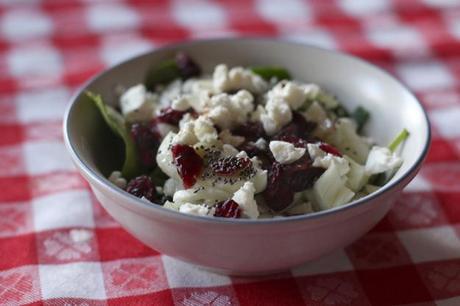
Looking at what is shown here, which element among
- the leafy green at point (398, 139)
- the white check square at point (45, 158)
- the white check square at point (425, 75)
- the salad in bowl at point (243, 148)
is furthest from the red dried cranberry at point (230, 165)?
the white check square at point (425, 75)

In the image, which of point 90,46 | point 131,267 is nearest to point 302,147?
point 131,267

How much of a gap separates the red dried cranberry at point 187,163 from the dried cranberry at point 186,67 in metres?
0.36

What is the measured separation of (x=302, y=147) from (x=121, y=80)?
1.51 ft

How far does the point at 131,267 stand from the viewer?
3.71 feet

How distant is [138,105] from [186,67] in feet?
0.60

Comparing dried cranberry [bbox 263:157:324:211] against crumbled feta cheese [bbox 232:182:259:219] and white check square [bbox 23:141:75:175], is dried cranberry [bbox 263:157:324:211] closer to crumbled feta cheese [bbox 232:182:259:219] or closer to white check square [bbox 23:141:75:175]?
crumbled feta cheese [bbox 232:182:259:219]

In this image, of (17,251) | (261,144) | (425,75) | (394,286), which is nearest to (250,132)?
(261,144)

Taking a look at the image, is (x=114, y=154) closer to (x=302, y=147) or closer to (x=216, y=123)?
(x=216, y=123)

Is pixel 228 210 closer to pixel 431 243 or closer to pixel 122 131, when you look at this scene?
pixel 122 131

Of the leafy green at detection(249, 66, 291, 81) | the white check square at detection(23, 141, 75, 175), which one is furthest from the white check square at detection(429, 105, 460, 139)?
the white check square at detection(23, 141, 75, 175)

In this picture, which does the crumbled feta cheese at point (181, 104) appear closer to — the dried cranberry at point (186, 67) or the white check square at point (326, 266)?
the dried cranberry at point (186, 67)

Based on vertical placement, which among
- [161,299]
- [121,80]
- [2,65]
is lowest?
[2,65]

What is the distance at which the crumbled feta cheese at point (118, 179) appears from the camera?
1.10 meters

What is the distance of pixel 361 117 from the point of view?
1317 millimetres
